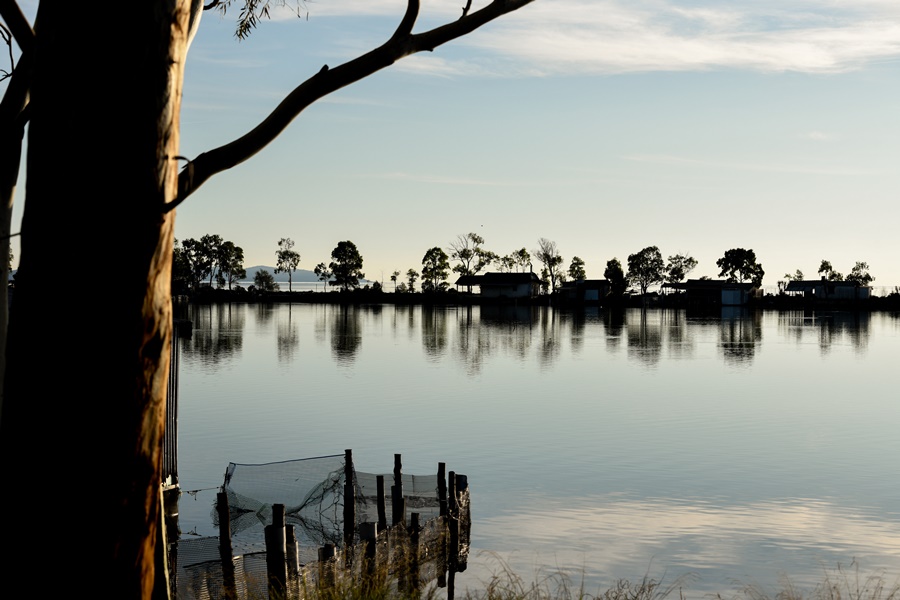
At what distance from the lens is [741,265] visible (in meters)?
172

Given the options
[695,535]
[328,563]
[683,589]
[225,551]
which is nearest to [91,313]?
[328,563]

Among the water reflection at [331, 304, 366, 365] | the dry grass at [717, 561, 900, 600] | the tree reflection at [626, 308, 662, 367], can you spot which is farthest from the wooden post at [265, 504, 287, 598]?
the tree reflection at [626, 308, 662, 367]

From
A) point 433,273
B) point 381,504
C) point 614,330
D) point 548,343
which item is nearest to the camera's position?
point 381,504

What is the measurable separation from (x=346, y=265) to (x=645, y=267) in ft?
186

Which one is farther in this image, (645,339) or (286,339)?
(645,339)

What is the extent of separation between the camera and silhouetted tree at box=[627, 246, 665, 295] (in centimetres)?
18475

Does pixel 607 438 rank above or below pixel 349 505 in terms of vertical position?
below

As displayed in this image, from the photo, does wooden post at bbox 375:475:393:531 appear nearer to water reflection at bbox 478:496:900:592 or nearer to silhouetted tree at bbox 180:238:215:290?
water reflection at bbox 478:496:900:592

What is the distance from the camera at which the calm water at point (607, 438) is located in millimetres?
18844

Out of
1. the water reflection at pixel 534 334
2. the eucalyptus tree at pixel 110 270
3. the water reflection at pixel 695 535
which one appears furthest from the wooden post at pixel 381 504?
the water reflection at pixel 534 334

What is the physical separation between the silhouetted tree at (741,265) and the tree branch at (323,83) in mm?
172901

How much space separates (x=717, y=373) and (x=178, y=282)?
133 feet

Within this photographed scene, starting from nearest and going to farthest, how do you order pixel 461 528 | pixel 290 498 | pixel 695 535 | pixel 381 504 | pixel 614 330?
pixel 381 504 → pixel 290 498 → pixel 461 528 → pixel 695 535 → pixel 614 330

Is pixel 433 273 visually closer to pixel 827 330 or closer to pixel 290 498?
pixel 827 330
